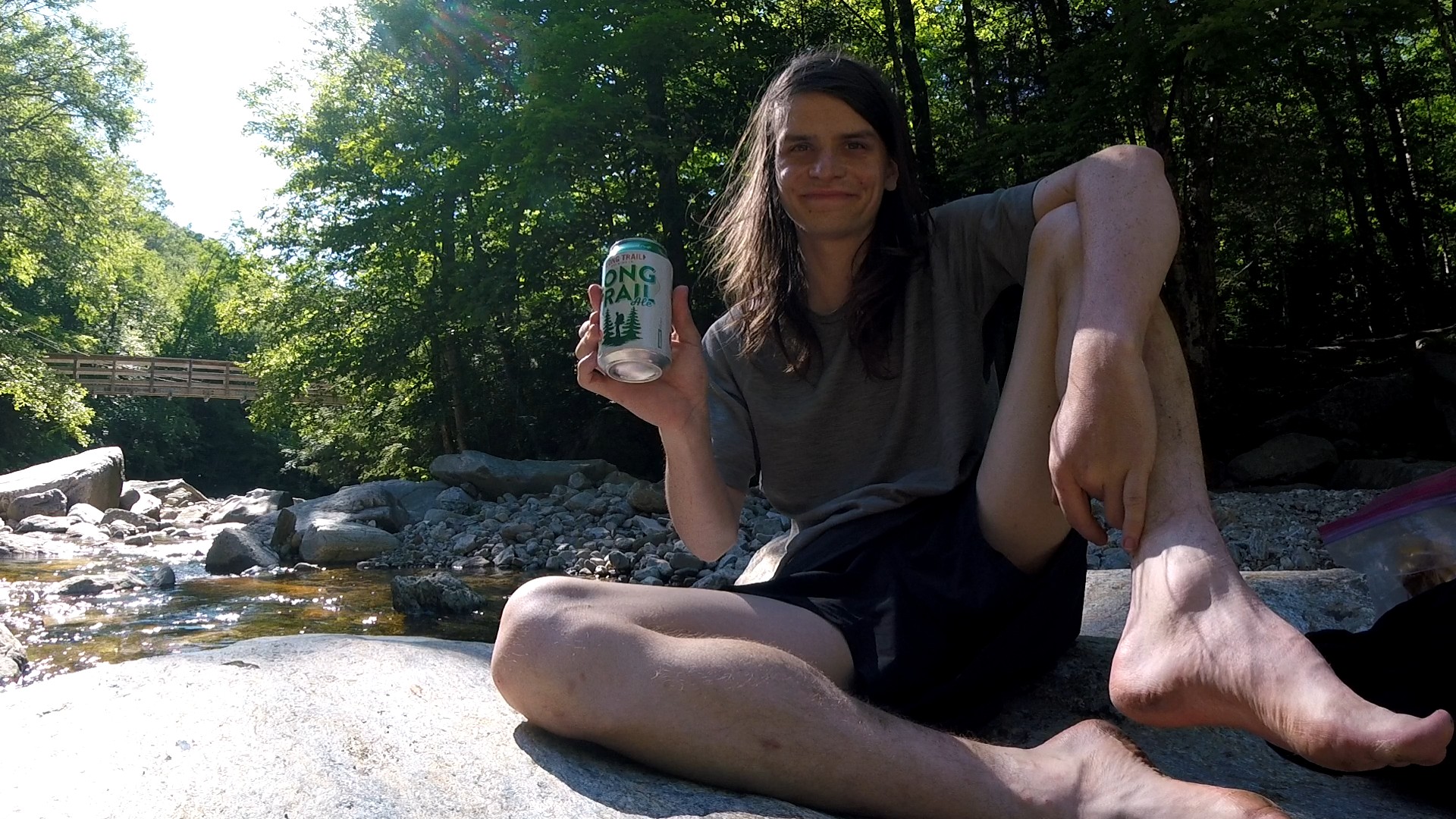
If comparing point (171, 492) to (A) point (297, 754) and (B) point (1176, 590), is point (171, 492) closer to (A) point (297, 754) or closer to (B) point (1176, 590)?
(A) point (297, 754)

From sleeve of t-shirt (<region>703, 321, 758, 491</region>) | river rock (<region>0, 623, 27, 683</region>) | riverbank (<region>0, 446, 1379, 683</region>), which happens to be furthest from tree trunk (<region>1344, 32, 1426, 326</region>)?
river rock (<region>0, 623, 27, 683</region>)

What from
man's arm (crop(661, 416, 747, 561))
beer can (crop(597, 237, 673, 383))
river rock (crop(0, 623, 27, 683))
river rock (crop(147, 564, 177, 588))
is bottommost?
river rock (crop(147, 564, 177, 588))

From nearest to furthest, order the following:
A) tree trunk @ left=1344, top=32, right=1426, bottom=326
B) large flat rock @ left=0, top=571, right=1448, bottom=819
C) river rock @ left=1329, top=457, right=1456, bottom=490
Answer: large flat rock @ left=0, top=571, right=1448, bottom=819, river rock @ left=1329, top=457, right=1456, bottom=490, tree trunk @ left=1344, top=32, right=1426, bottom=326

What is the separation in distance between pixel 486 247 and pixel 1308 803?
46.3 feet

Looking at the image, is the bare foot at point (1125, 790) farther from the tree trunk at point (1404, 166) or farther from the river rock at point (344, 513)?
the tree trunk at point (1404, 166)

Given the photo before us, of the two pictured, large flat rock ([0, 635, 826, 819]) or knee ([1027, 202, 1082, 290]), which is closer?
large flat rock ([0, 635, 826, 819])

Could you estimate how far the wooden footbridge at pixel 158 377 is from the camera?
72.3 feet

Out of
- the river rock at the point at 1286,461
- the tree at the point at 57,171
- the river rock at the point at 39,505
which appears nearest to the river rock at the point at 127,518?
the river rock at the point at 39,505

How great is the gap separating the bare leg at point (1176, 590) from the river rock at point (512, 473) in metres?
9.68

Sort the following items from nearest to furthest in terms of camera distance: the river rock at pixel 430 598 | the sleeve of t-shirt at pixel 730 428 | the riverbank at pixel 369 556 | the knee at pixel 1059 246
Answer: the knee at pixel 1059 246 < the sleeve of t-shirt at pixel 730 428 < the riverbank at pixel 369 556 < the river rock at pixel 430 598

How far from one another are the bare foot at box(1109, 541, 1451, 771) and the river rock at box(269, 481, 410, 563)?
24.9 feet

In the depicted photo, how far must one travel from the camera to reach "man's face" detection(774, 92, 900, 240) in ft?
5.84

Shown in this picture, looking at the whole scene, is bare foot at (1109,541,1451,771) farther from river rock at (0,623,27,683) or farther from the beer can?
river rock at (0,623,27,683)

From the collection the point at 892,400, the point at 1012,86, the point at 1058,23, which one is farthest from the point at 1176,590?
the point at 1012,86
